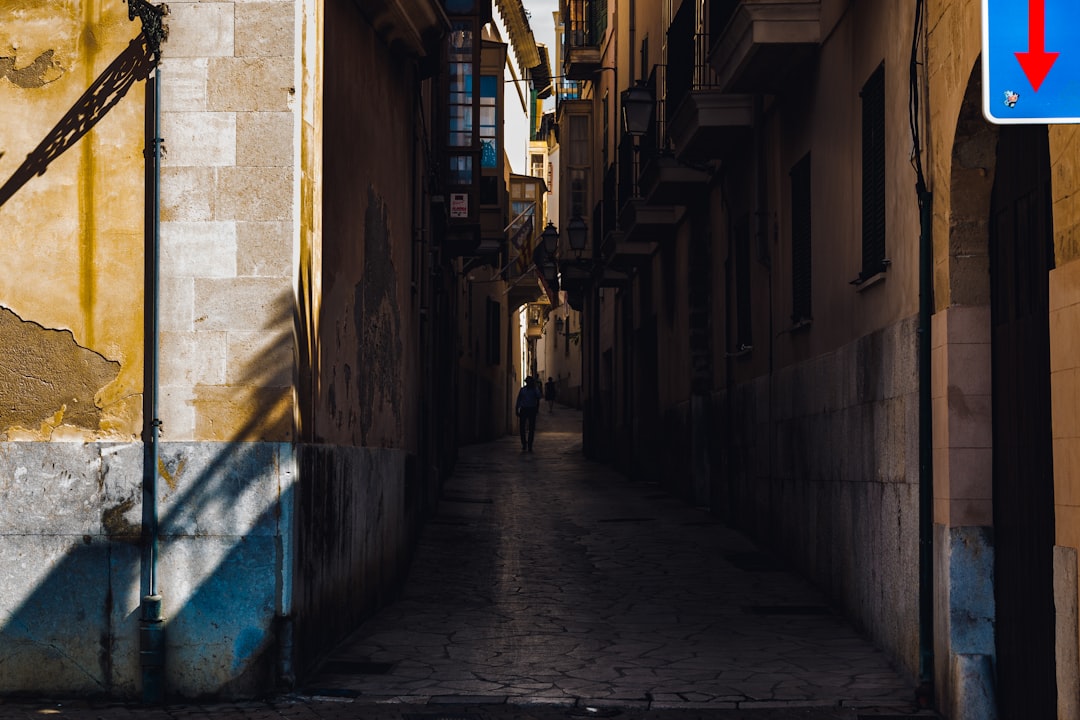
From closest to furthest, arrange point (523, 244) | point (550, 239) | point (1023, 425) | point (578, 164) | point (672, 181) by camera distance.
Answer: point (1023, 425) < point (672, 181) < point (550, 239) < point (578, 164) < point (523, 244)

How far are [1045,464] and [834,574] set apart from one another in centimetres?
462

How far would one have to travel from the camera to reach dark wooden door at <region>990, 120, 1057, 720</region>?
21.3 feet

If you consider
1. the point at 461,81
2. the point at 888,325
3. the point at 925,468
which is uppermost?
the point at 461,81

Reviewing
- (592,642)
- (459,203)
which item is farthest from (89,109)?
(459,203)

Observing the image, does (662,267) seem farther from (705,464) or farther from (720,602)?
(720,602)

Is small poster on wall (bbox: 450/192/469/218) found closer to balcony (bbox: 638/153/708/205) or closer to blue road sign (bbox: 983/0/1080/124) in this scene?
balcony (bbox: 638/153/708/205)

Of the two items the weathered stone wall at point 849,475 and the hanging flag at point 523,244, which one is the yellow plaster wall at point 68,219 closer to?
the weathered stone wall at point 849,475

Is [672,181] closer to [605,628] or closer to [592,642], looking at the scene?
[605,628]

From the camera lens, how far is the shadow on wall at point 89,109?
8344 millimetres

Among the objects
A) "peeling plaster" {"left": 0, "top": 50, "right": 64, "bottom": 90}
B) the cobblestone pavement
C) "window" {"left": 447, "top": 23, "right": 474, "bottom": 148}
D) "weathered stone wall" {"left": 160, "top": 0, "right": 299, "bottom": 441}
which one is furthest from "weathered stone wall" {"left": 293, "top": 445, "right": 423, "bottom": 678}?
"window" {"left": 447, "top": 23, "right": 474, "bottom": 148}

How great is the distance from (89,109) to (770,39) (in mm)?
5938

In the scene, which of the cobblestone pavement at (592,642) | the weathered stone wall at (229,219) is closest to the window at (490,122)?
the cobblestone pavement at (592,642)

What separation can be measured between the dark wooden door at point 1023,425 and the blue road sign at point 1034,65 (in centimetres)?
276

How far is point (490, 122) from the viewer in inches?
1138
